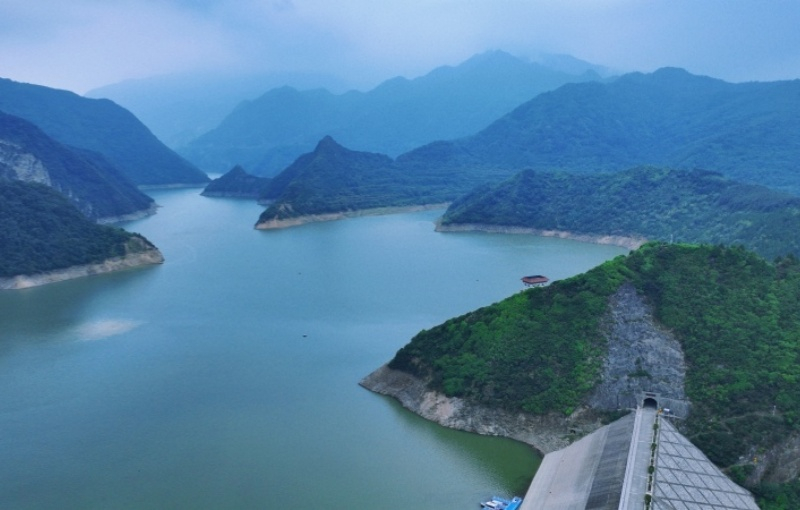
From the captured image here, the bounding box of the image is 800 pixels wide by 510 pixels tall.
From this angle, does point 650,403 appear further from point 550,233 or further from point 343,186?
point 343,186

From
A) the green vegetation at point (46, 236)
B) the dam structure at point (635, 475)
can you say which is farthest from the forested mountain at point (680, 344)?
the green vegetation at point (46, 236)

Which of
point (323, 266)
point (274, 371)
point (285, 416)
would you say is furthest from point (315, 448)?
point (323, 266)

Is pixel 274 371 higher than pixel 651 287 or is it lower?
lower

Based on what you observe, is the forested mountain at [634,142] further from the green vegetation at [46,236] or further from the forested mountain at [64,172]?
the green vegetation at [46,236]

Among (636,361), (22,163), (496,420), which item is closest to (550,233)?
(636,361)

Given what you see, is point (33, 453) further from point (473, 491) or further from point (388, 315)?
point (388, 315)

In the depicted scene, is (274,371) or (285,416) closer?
(285,416)

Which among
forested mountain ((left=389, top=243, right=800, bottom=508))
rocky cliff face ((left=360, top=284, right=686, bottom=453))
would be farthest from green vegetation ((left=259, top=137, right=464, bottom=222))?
→ rocky cliff face ((left=360, top=284, right=686, bottom=453))
